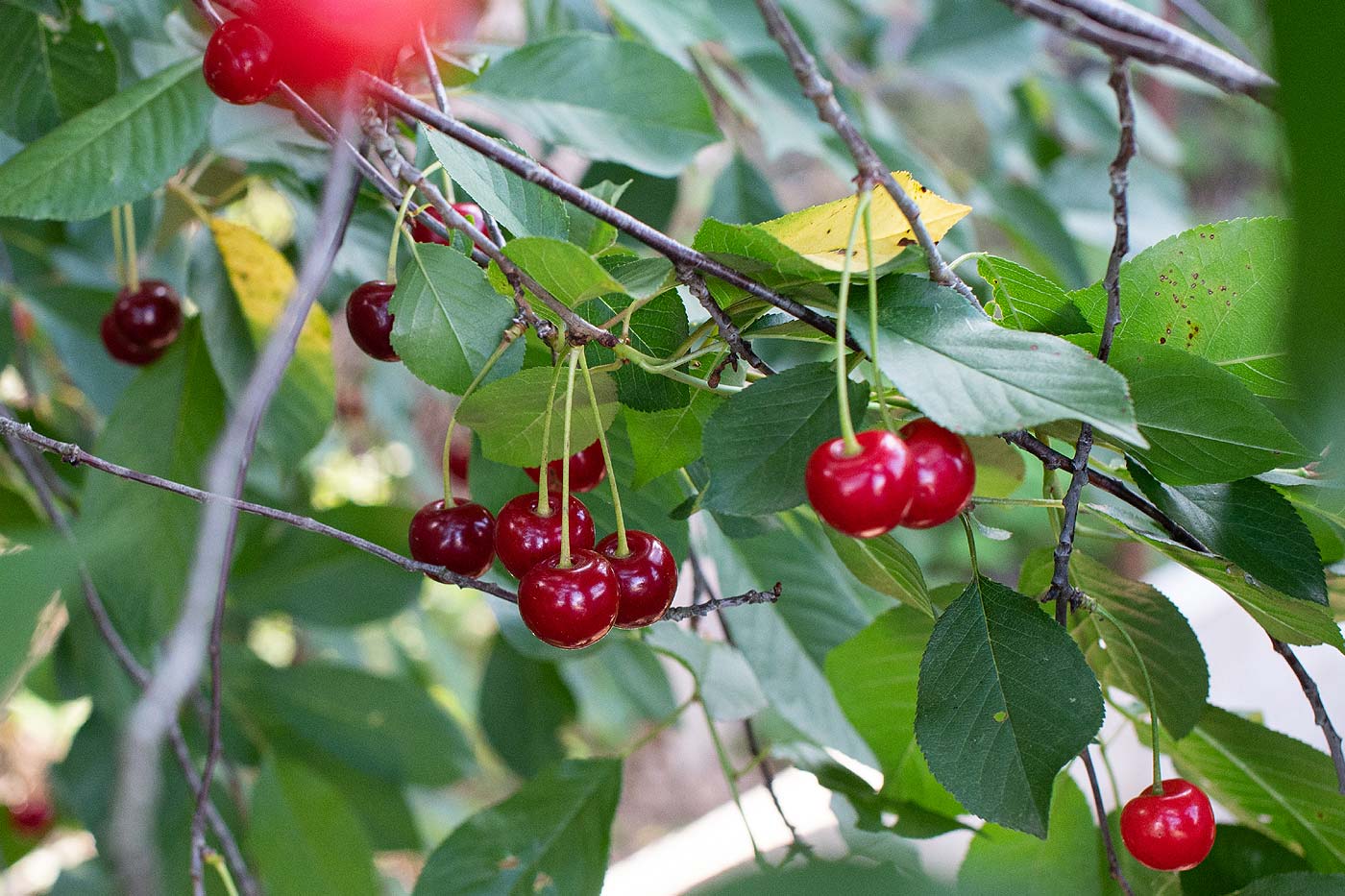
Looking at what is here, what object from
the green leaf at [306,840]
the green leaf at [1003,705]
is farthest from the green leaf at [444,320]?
the green leaf at [306,840]

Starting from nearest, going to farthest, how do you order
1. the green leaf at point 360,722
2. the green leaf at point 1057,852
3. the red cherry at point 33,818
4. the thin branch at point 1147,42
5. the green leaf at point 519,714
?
the thin branch at point 1147,42
the green leaf at point 1057,852
the green leaf at point 360,722
the green leaf at point 519,714
the red cherry at point 33,818

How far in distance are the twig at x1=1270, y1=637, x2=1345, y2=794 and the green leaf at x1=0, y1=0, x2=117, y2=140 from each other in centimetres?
75

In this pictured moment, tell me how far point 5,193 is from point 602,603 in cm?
40

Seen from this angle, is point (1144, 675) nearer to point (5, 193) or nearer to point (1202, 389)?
point (1202, 389)

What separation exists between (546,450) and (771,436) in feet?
0.33

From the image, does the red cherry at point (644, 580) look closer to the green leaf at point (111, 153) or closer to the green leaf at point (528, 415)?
the green leaf at point (528, 415)

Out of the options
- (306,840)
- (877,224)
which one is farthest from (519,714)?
(877,224)

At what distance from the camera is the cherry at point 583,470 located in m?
0.50

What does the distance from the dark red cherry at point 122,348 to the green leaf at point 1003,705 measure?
2.13 ft

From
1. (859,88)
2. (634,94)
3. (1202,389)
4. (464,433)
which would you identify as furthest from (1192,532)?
(464,433)

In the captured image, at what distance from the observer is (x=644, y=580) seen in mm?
446

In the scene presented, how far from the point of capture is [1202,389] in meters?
0.39

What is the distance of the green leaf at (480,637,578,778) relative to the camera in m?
1.15

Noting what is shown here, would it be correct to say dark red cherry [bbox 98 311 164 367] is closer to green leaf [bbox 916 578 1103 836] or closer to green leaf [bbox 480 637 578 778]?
green leaf [bbox 480 637 578 778]
